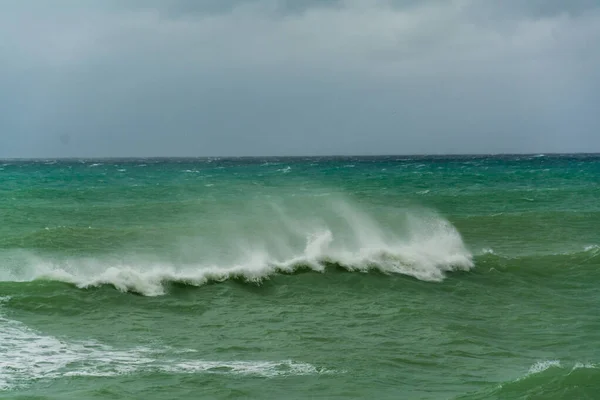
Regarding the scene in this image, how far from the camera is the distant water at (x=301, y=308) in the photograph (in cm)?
901

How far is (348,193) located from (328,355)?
110 feet

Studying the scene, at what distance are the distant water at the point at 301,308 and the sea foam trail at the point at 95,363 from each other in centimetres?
3

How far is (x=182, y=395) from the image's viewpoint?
8477 mm

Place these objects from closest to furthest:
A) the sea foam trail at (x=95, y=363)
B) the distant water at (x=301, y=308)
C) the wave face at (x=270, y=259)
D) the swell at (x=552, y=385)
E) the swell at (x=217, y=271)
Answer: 1. the swell at (x=552, y=385)
2. the distant water at (x=301, y=308)
3. the sea foam trail at (x=95, y=363)
4. the swell at (x=217, y=271)
5. the wave face at (x=270, y=259)

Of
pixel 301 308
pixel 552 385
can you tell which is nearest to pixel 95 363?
pixel 301 308

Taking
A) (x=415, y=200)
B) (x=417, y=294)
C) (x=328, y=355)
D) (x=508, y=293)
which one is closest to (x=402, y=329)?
(x=328, y=355)

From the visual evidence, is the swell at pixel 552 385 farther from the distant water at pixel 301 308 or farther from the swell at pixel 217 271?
the swell at pixel 217 271

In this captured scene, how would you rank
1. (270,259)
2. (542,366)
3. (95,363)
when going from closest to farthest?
(542,366)
(95,363)
(270,259)

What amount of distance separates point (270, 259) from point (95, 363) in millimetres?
7513

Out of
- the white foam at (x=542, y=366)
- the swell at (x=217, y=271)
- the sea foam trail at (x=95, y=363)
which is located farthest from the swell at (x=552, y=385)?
the swell at (x=217, y=271)

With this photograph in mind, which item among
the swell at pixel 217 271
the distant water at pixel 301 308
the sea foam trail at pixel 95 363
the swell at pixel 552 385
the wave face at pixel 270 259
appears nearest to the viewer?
the swell at pixel 552 385

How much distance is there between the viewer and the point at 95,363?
9.65 m

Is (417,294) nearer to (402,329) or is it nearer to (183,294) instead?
(402,329)

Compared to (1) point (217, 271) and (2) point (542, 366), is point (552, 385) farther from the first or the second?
(1) point (217, 271)
